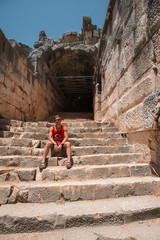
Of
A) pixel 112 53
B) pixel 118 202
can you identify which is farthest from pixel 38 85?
pixel 118 202

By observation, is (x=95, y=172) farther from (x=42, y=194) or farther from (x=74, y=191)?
(x=42, y=194)

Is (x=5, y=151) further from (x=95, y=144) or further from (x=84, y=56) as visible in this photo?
(x=84, y=56)

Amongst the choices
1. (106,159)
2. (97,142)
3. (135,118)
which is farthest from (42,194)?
(135,118)

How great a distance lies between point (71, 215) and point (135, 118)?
2435mm

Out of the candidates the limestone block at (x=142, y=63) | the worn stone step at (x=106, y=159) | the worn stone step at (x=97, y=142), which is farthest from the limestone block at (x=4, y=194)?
the limestone block at (x=142, y=63)

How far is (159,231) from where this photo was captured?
5.07 ft

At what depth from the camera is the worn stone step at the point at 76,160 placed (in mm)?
2660

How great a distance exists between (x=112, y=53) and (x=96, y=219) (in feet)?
17.1

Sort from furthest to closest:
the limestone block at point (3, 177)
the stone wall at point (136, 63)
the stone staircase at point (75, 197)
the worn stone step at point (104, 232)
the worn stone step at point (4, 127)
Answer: the worn stone step at point (4, 127)
the stone wall at point (136, 63)
the limestone block at point (3, 177)
the stone staircase at point (75, 197)
the worn stone step at point (104, 232)

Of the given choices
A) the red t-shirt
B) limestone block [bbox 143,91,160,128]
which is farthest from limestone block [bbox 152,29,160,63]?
the red t-shirt

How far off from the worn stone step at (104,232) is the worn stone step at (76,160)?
1.21m

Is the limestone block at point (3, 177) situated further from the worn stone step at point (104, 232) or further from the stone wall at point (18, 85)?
the stone wall at point (18, 85)

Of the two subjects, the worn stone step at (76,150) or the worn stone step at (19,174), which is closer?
the worn stone step at (19,174)

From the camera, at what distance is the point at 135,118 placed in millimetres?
3250
